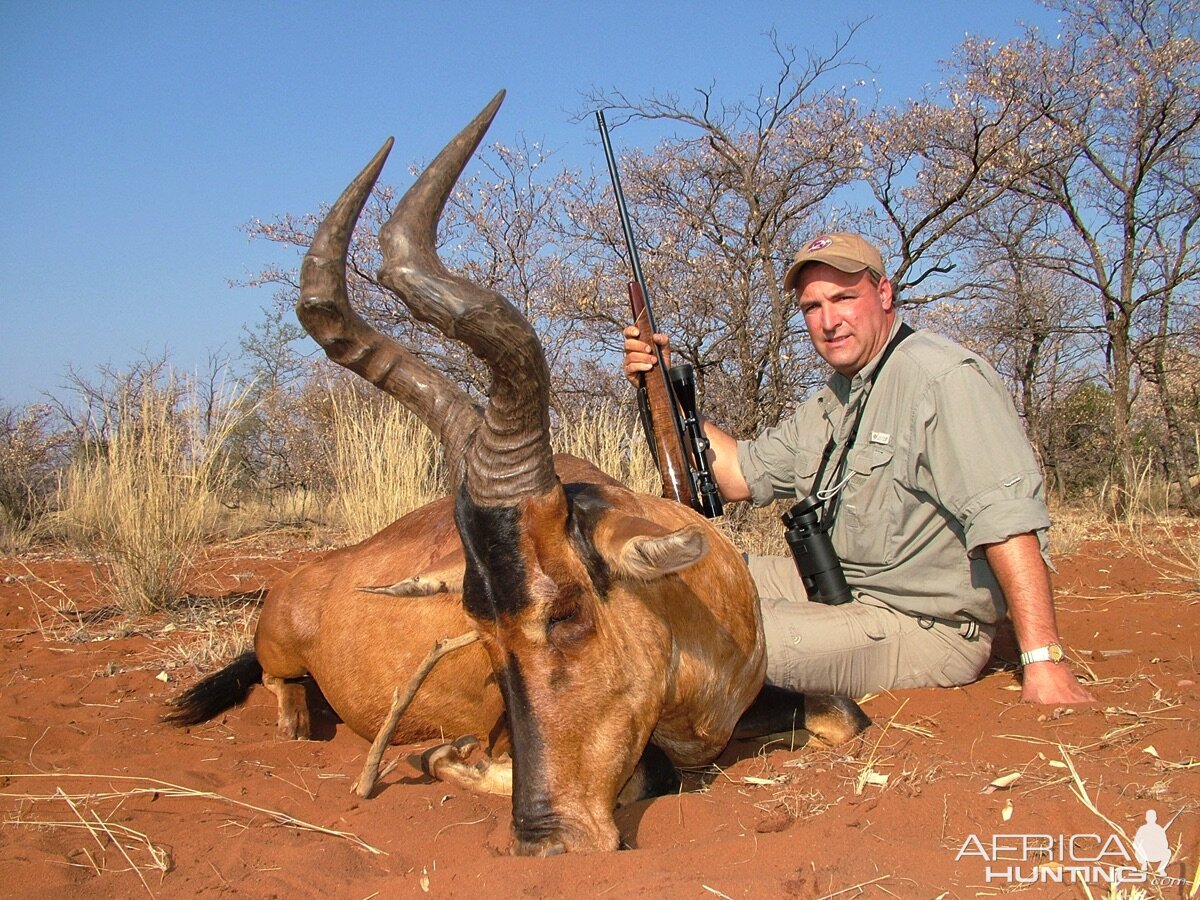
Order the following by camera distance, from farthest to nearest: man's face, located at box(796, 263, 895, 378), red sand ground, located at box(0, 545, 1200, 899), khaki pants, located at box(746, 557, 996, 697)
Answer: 1. man's face, located at box(796, 263, 895, 378)
2. khaki pants, located at box(746, 557, 996, 697)
3. red sand ground, located at box(0, 545, 1200, 899)

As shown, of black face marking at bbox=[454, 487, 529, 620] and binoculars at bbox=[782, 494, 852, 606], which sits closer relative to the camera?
black face marking at bbox=[454, 487, 529, 620]

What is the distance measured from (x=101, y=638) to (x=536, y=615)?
4.85 metres

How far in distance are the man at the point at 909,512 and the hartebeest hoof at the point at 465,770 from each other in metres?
1.45

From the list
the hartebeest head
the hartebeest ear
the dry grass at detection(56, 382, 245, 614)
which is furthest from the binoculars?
the dry grass at detection(56, 382, 245, 614)

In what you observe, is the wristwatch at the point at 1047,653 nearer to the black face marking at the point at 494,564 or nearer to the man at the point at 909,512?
the man at the point at 909,512

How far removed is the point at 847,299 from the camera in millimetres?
4844


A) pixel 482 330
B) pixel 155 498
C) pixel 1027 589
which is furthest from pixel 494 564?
pixel 155 498

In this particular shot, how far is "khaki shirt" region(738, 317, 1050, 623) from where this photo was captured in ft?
13.4

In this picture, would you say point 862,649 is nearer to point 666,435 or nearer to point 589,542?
point 666,435

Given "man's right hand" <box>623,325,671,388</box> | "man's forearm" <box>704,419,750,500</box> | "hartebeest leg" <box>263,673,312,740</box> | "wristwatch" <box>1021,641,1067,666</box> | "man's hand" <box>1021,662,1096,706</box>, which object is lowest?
"hartebeest leg" <box>263,673,312,740</box>

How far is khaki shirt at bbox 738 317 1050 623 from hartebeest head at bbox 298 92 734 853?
65.3 inches

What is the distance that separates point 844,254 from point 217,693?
4012 millimetres

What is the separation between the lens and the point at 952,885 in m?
2.31

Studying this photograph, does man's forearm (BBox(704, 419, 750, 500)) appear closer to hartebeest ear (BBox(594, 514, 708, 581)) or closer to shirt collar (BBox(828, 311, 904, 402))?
shirt collar (BBox(828, 311, 904, 402))
